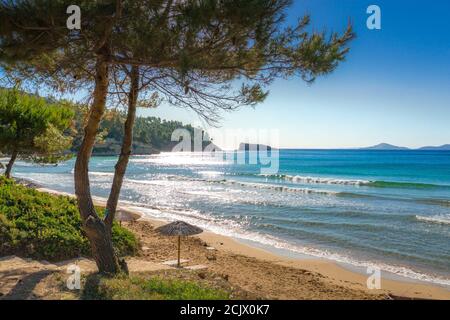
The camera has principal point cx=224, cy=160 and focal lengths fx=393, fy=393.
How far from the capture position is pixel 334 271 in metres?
11.5

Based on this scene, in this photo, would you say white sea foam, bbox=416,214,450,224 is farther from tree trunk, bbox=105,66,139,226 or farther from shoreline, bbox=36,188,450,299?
tree trunk, bbox=105,66,139,226

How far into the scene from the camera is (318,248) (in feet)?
46.7

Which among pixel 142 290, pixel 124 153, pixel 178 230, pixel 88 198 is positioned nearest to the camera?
pixel 142 290

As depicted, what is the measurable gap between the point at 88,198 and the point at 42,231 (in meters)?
3.15

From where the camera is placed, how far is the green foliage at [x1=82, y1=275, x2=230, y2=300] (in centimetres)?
584

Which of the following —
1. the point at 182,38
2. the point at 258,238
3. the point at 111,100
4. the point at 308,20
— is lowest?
the point at 258,238

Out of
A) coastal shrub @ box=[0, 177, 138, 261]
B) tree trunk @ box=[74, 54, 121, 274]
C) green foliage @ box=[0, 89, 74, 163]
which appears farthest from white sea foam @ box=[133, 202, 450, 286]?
tree trunk @ box=[74, 54, 121, 274]

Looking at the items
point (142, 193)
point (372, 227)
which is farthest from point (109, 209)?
point (142, 193)

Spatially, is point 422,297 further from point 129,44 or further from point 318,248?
point 129,44

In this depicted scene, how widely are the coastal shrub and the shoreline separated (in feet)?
7.75

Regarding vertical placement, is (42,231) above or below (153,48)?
below

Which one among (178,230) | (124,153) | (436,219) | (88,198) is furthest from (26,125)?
(436,219)

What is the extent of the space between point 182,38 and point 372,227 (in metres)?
14.3

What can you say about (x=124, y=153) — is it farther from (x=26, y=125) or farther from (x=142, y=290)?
(x=26, y=125)
